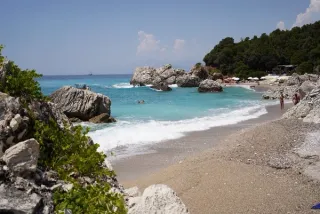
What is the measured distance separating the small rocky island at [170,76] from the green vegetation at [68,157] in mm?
76784

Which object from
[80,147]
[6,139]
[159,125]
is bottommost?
[159,125]

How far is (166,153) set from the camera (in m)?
14.6

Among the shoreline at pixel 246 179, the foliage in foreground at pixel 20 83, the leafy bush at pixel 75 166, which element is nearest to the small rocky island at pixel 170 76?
the shoreline at pixel 246 179

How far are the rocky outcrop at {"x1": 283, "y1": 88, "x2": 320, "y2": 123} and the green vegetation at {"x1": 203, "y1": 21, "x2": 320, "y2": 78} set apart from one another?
6906cm

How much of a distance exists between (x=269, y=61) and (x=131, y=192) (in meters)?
99.1

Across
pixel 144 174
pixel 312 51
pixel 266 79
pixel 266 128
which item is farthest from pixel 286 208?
pixel 312 51

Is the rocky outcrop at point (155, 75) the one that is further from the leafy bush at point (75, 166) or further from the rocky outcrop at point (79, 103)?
the leafy bush at point (75, 166)

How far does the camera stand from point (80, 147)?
4.66m

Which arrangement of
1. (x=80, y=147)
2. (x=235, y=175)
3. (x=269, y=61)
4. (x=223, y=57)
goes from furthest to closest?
(x=223, y=57), (x=269, y=61), (x=235, y=175), (x=80, y=147)

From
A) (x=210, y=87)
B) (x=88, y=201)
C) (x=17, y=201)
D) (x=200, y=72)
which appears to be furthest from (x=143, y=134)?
(x=200, y=72)

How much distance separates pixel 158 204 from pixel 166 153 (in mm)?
10232

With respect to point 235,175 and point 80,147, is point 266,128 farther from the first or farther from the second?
point 80,147

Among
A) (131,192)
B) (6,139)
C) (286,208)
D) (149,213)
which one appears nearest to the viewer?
(6,139)

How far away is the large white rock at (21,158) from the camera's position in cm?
348
